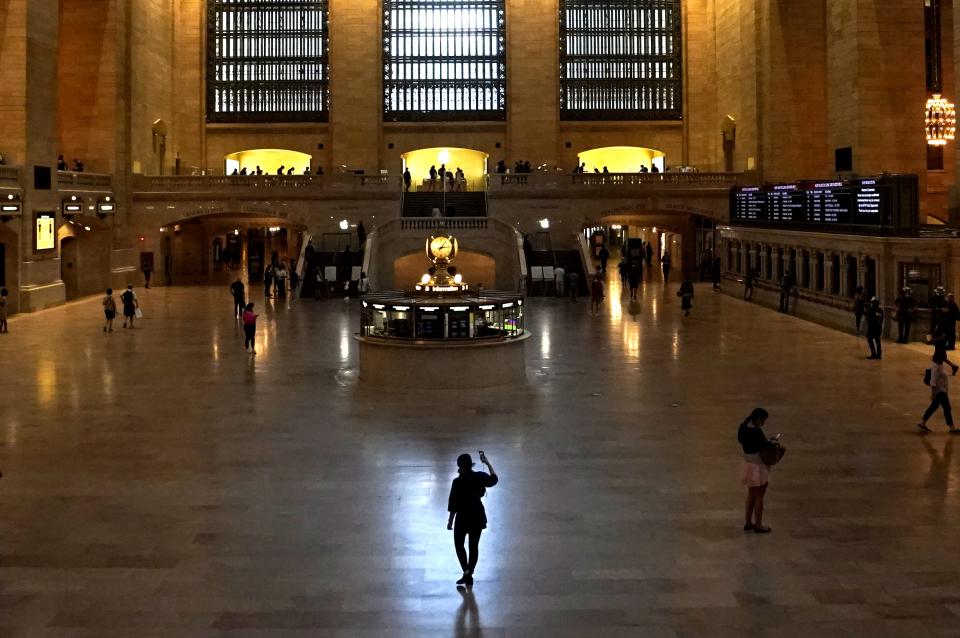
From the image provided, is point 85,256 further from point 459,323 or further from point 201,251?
point 459,323

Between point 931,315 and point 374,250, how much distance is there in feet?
62.7

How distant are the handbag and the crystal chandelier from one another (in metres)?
28.0

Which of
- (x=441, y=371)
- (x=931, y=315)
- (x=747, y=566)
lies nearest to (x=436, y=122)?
(x=931, y=315)

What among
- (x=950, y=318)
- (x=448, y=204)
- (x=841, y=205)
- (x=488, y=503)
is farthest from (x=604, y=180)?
(x=488, y=503)

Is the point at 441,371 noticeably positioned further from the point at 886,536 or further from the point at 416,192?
the point at 416,192

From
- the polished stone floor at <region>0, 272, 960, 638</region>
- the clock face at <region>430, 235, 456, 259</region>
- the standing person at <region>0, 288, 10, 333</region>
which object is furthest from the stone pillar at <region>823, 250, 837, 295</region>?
the standing person at <region>0, 288, 10, 333</region>

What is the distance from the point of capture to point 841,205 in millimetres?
26062

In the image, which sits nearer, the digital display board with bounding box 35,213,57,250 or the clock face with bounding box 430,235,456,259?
the clock face with bounding box 430,235,456,259

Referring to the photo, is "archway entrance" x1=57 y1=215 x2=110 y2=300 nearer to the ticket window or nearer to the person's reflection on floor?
the ticket window

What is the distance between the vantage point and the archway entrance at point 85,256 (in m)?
36.8

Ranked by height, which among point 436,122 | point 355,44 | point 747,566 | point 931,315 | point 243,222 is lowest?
point 747,566

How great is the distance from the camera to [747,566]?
8.31 m

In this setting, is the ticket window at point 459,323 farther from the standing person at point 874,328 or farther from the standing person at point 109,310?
the standing person at point 109,310

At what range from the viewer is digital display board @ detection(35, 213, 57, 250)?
30953mm
